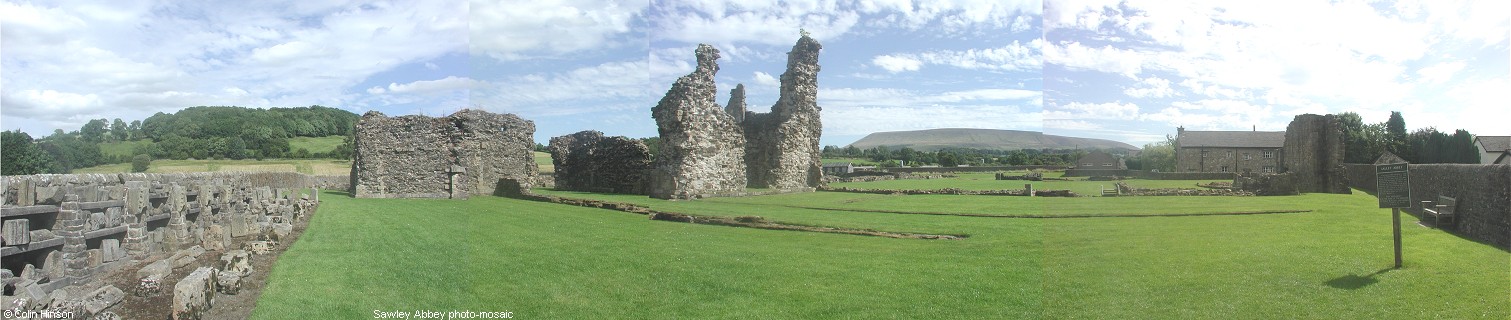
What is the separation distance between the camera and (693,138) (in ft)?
75.2

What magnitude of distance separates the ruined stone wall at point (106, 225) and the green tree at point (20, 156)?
101 feet

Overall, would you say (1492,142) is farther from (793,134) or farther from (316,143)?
(316,143)

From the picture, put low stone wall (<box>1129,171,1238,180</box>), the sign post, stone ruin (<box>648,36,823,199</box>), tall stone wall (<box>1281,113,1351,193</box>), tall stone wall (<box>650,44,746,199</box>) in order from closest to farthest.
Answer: the sign post
low stone wall (<box>1129,171,1238,180</box>)
tall stone wall (<box>650,44,746,199</box>)
stone ruin (<box>648,36,823,199</box>)
tall stone wall (<box>1281,113,1351,193</box>)

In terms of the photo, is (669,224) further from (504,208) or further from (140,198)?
(140,198)

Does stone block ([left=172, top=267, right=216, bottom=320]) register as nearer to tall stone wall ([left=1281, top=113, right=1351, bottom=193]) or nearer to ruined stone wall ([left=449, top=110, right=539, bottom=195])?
ruined stone wall ([left=449, top=110, right=539, bottom=195])

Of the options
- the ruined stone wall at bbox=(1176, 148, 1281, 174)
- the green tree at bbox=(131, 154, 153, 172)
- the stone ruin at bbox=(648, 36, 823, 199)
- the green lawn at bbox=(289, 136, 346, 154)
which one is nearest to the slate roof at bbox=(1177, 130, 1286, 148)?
the ruined stone wall at bbox=(1176, 148, 1281, 174)

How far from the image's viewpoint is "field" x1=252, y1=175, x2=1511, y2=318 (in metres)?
6.07

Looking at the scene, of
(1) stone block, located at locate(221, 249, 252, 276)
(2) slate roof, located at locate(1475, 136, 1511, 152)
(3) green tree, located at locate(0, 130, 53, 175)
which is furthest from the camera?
(3) green tree, located at locate(0, 130, 53, 175)

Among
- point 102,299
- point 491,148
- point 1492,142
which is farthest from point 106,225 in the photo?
point 1492,142

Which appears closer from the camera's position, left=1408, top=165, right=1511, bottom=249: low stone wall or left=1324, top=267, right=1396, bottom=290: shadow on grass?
left=1324, top=267, right=1396, bottom=290: shadow on grass

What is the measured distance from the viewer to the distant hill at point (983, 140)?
10555mm

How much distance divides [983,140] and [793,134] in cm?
→ 3577

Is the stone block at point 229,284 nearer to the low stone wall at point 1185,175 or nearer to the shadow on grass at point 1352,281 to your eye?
the shadow on grass at point 1352,281

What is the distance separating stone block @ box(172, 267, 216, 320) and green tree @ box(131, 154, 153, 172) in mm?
46876
